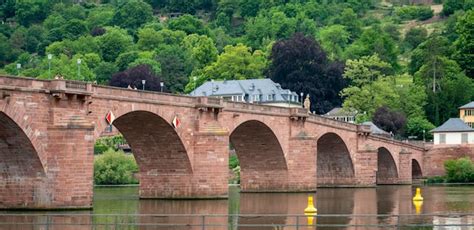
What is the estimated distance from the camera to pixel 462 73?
167875 mm

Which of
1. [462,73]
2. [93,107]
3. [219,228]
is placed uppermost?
[462,73]

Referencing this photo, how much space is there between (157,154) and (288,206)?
1063 centimetres

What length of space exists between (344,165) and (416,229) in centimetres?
6069

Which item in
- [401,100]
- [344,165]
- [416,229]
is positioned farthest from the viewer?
[401,100]

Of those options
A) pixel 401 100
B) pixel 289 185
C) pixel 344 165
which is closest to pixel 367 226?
pixel 289 185

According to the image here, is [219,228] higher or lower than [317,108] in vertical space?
lower

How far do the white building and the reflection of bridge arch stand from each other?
58774 mm

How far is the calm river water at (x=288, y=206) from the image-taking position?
63.7m

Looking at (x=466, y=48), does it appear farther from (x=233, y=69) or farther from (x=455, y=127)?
(x=455, y=127)

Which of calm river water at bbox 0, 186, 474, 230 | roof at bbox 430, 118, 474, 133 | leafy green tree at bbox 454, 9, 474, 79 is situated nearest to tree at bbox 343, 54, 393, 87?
leafy green tree at bbox 454, 9, 474, 79

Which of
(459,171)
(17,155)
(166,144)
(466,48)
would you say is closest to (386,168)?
(459,171)

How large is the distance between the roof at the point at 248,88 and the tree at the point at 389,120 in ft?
54.5

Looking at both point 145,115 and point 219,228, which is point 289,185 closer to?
point 145,115

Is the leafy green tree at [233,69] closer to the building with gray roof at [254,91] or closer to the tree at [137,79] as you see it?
the tree at [137,79]
